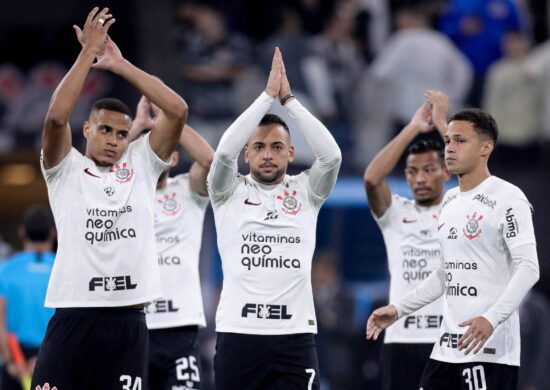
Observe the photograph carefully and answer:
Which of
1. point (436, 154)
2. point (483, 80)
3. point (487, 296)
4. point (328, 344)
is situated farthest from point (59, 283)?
point (483, 80)

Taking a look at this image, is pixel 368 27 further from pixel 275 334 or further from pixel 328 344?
pixel 275 334

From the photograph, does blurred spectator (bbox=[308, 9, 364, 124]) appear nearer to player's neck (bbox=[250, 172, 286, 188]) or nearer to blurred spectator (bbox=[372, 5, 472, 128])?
blurred spectator (bbox=[372, 5, 472, 128])

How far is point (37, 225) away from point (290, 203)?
145 inches

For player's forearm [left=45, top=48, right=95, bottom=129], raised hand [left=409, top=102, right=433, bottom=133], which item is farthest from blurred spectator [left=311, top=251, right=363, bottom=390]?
player's forearm [left=45, top=48, right=95, bottom=129]

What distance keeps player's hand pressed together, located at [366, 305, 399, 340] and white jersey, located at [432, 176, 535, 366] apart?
0.41m

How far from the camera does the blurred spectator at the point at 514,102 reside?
60.1ft

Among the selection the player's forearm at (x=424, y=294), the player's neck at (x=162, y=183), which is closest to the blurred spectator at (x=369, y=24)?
the player's neck at (x=162, y=183)

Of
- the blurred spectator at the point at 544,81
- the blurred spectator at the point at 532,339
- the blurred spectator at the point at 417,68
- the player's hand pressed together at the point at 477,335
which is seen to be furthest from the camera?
the blurred spectator at the point at 544,81

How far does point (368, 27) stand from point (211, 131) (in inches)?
122

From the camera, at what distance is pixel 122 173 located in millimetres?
9594

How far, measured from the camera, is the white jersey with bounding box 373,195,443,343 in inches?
441

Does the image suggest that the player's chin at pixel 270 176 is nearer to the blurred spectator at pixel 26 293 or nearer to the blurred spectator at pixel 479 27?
the blurred spectator at pixel 26 293

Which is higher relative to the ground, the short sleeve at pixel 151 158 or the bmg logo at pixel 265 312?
the short sleeve at pixel 151 158

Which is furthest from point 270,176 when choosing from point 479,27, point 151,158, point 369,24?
point 369,24
